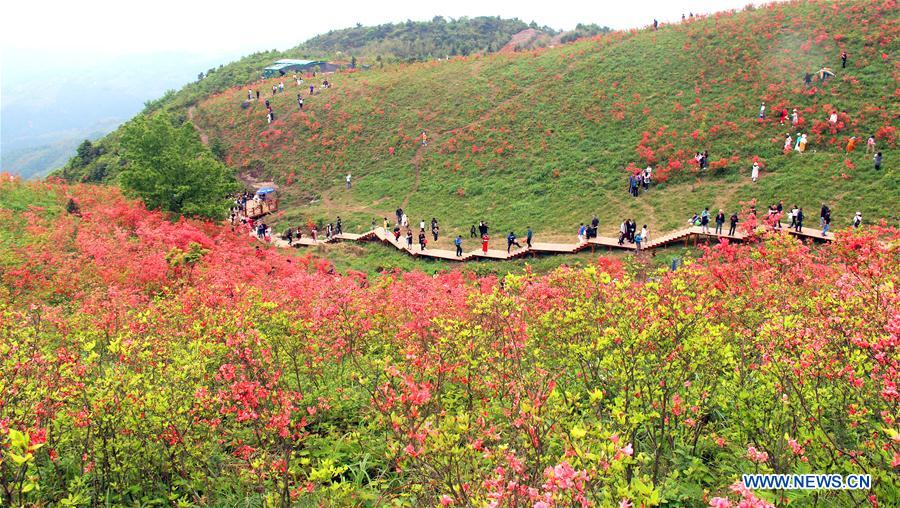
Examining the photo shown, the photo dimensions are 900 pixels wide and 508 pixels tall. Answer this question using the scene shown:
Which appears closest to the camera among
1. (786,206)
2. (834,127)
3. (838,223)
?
(838,223)

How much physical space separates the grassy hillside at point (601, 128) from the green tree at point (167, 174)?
29.5 feet

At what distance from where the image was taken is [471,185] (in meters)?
36.3

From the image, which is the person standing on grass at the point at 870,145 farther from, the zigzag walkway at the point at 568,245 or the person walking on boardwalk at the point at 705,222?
the person walking on boardwalk at the point at 705,222

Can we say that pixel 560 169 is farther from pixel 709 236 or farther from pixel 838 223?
pixel 838 223

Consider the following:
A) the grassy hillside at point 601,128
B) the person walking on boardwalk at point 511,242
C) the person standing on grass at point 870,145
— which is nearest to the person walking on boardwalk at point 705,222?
the grassy hillside at point 601,128

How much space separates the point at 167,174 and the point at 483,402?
2657 centimetres

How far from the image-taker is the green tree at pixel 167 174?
27297mm

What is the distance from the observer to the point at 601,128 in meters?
37.6

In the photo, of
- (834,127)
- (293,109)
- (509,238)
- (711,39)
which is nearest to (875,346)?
(509,238)

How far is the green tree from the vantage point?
89.6 feet

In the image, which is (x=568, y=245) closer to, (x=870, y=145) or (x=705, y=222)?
(x=705, y=222)

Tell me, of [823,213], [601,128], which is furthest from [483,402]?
[601,128]

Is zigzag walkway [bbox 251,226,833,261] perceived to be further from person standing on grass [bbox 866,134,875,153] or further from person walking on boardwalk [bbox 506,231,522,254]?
person standing on grass [bbox 866,134,875,153]

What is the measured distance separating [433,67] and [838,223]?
1604 inches
